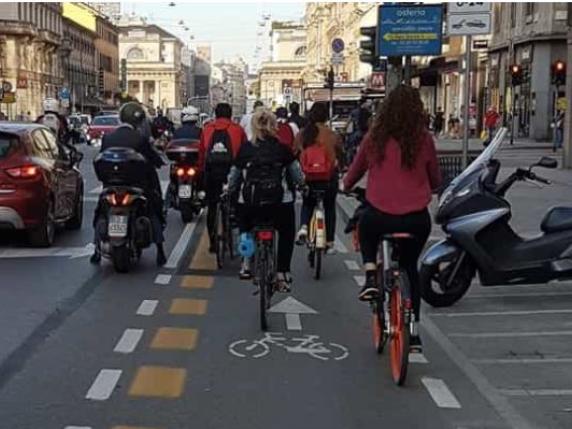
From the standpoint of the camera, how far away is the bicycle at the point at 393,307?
6.42m

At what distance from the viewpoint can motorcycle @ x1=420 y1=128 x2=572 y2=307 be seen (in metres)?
8.84

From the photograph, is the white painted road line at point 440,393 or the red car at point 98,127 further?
the red car at point 98,127

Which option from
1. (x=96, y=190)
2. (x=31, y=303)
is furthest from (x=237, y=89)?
(x=31, y=303)

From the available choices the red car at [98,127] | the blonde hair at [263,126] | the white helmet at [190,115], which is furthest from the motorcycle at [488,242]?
the red car at [98,127]

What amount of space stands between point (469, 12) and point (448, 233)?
4.66 metres

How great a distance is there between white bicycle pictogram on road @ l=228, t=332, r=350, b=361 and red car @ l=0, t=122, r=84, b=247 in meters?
5.27

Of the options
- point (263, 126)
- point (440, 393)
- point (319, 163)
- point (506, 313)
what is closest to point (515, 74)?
point (319, 163)

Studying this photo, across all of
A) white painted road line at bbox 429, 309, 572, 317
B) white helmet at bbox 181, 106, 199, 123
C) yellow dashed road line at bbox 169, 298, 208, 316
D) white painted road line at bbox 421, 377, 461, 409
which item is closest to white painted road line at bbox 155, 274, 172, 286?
yellow dashed road line at bbox 169, 298, 208, 316

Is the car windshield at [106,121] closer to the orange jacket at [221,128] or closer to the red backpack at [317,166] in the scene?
the orange jacket at [221,128]

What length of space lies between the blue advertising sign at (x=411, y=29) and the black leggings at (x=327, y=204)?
31.5 feet

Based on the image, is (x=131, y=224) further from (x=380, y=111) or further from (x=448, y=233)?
(x=380, y=111)

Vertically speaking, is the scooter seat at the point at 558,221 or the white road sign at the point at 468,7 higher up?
the white road sign at the point at 468,7

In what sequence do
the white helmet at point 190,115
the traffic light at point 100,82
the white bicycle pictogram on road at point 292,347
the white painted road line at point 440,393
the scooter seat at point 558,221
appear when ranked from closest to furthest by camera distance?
1. the white painted road line at point 440,393
2. the white bicycle pictogram on road at point 292,347
3. the scooter seat at point 558,221
4. the white helmet at point 190,115
5. the traffic light at point 100,82

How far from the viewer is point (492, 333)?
8133mm
